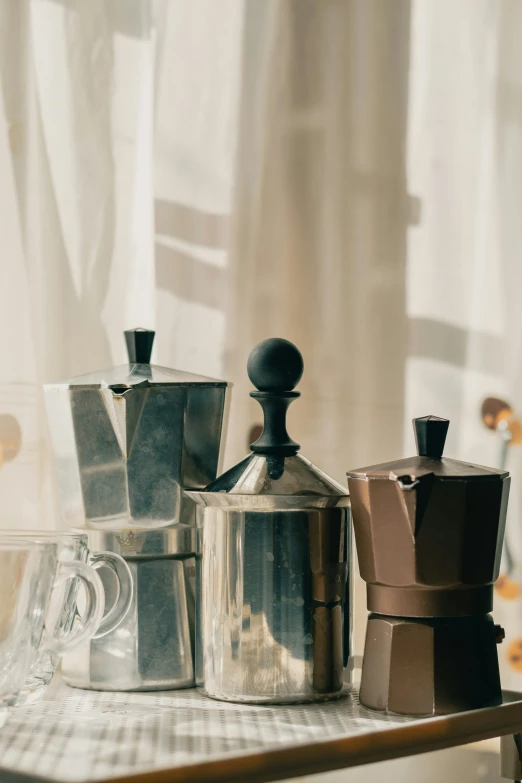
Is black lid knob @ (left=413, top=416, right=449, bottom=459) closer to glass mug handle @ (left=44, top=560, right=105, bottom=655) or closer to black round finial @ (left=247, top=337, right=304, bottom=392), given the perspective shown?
black round finial @ (left=247, top=337, right=304, bottom=392)

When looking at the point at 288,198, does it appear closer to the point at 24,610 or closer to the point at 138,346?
the point at 138,346

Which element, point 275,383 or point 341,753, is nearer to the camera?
point 341,753

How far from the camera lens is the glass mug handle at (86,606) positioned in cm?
63

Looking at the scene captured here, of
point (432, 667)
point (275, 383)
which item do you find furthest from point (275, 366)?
point (432, 667)

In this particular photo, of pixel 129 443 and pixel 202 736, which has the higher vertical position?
pixel 129 443

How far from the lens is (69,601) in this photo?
0.65 meters

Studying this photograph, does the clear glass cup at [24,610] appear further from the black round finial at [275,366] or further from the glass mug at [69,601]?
the black round finial at [275,366]

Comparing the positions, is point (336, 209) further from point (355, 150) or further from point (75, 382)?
point (75, 382)

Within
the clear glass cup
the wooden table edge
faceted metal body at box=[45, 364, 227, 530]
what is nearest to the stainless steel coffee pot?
faceted metal body at box=[45, 364, 227, 530]

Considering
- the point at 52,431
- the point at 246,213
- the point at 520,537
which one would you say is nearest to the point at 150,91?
the point at 246,213

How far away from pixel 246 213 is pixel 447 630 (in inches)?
20.3

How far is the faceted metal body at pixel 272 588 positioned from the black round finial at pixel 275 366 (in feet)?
0.19

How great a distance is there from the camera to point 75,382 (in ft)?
2.39

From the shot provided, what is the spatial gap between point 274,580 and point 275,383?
0.46ft
